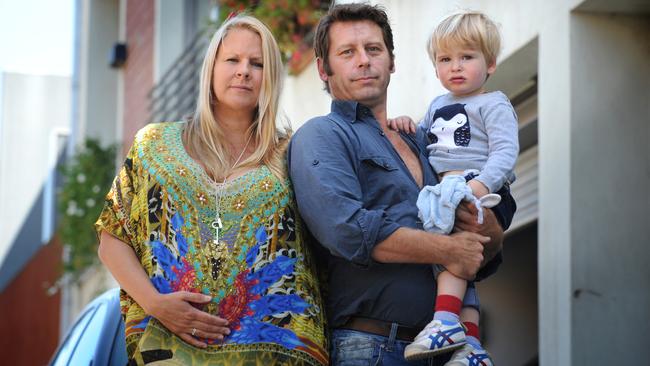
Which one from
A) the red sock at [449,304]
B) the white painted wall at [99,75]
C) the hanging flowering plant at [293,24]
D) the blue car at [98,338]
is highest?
the white painted wall at [99,75]

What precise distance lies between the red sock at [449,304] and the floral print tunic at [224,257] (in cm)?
41

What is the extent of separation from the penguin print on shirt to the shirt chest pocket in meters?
0.25

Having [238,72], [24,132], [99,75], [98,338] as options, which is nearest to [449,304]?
[238,72]

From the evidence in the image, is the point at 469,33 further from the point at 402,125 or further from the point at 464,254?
the point at 464,254

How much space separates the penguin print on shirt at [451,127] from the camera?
4.15 metres

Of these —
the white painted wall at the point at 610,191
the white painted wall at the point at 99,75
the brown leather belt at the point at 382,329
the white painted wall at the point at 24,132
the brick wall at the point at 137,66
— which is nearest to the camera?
the brown leather belt at the point at 382,329

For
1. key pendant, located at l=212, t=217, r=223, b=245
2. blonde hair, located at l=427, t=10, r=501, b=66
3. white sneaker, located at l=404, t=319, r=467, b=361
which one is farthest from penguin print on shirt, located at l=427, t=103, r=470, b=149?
key pendant, located at l=212, t=217, r=223, b=245

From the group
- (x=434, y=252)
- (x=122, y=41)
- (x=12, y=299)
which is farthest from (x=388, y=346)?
(x=12, y=299)

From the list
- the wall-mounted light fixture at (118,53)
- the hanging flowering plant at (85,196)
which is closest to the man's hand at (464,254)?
the hanging flowering plant at (85,196)

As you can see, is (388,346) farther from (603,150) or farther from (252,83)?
(603,150)

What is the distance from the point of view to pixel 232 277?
3908 millimetres

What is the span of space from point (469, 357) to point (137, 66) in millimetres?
13554

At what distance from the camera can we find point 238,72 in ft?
13.7

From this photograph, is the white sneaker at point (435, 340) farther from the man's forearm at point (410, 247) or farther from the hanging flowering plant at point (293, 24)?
the hanging flowering plant at point (293, 24)
